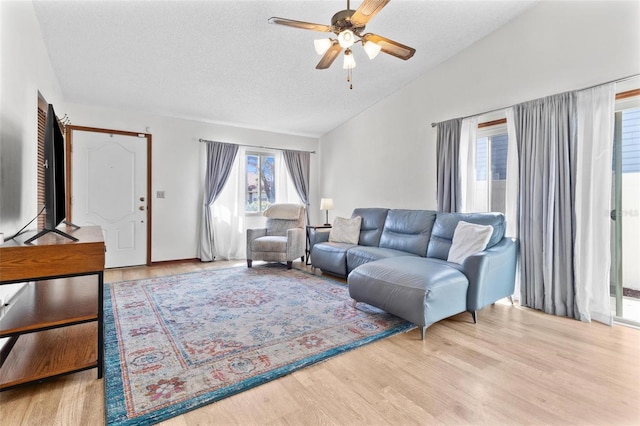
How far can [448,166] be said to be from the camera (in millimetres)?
3816

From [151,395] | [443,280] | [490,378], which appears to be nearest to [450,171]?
[443,280]

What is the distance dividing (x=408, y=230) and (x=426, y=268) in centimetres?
127

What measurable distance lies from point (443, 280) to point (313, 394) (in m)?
1.34

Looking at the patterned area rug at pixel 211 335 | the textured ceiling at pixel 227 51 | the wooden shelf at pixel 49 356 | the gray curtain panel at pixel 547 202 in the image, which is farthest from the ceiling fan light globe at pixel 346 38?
the wooden shelf at pixel 49 356

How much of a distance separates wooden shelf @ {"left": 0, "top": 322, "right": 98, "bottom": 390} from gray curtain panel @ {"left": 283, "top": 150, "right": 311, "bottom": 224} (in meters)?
4.37

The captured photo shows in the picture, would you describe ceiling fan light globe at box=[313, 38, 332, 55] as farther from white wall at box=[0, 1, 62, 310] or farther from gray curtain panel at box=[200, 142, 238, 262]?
gray curtain panel at box=[200, 142, 238, 262]

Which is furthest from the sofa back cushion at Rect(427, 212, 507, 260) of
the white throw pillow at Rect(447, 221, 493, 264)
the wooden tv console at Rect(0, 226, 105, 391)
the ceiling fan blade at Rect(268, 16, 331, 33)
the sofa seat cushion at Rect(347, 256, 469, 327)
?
the wooden tv console at Rect(0, 226, 105, 391)

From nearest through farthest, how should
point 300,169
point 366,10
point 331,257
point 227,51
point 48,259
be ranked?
point 48,259, point 366,10, point 227,51, point 331,257, point 300,169

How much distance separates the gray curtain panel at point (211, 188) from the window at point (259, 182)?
0.55 m

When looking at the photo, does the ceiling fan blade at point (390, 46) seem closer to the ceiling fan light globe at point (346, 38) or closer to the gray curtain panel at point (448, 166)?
the ceiling fan light globe at point (346, 38)

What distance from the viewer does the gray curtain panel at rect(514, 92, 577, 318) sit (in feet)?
9.11

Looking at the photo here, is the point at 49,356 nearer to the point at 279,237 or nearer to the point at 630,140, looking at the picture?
the point at 279,237

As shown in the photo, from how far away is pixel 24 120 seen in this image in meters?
2.30

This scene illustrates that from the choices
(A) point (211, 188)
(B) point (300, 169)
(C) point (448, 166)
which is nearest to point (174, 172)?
(A) point (211, 188)
